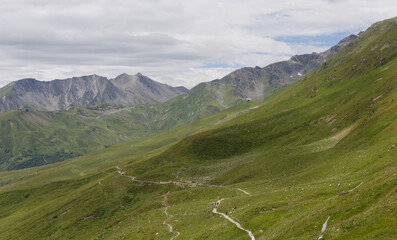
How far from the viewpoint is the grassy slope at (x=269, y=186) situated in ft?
121

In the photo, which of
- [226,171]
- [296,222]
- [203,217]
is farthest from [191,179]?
[296,222]

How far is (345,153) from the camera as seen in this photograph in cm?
9294

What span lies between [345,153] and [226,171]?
50211 mm

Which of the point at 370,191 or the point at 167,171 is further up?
the point at 370,191

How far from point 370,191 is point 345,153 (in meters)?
60.6

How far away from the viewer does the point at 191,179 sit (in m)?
130

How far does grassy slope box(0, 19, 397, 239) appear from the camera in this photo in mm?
36969

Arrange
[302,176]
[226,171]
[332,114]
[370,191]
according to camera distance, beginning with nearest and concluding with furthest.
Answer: [370,191] → [302,176] → [226,171] → [332,114]

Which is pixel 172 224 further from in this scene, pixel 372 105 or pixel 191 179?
pixel 372 105

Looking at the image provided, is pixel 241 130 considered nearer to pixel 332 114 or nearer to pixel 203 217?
pixel 332 114

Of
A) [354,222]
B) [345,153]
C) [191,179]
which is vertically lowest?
[191,179]

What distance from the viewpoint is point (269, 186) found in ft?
291

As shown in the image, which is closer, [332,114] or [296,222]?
[296,222]

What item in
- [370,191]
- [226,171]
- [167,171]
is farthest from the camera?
[167,171]
